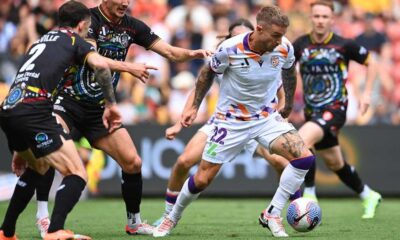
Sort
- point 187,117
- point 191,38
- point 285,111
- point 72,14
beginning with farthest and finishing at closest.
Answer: point 191,38 < point 285,111 < point 187,117 < point 72,14

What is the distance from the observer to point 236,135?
368 inches

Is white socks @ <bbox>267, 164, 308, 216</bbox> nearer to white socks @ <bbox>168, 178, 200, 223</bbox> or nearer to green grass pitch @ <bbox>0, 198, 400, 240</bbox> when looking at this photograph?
green grass pitch @ <bbox>0, 198, 400, 240</bbox>

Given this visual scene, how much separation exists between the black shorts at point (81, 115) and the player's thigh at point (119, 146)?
0.21 ft

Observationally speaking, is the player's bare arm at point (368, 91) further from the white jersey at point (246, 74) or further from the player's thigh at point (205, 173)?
the player's thigh at point (205, 173)

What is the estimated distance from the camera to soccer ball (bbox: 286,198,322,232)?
9070 mm

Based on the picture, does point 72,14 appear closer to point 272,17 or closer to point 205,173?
point 272,17

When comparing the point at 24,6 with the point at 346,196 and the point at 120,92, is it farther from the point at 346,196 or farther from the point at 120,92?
the point at 346,196

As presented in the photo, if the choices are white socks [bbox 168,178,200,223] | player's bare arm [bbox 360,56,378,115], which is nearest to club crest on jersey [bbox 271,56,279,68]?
white socks [bbox 168,178,200,223]

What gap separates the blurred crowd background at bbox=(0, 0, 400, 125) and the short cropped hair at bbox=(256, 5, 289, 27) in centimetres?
733

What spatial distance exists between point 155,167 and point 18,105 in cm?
782

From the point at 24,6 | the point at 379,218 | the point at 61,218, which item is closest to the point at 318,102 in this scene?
the point at 379,218

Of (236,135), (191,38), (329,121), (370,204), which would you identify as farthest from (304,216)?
(191,38)

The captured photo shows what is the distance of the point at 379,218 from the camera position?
37.7 feet

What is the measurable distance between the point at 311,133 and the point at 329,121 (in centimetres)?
35
